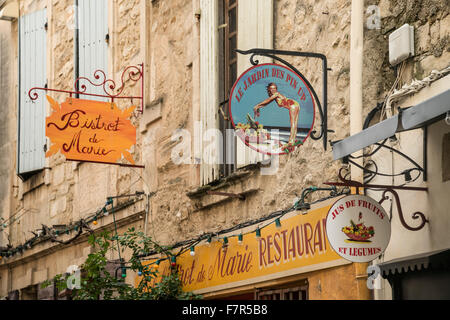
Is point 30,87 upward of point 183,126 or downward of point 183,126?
upward

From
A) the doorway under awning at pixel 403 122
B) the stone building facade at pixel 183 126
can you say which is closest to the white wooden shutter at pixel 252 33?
the stone building facade at pixel 183 126

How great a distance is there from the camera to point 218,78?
1101 cm

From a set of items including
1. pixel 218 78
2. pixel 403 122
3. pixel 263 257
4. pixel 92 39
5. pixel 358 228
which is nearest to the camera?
pixel 403 122

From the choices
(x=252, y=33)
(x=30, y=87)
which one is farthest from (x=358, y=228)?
(x=30, y=87)

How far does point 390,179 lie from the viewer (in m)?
7.91

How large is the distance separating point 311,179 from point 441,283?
6.97 ft

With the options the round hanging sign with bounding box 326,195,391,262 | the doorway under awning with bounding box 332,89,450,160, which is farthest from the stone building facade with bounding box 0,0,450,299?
the doorway under awning with bounding box 332,89,450,160

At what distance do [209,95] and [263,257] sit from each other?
223 cm

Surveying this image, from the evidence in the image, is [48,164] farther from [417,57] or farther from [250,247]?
[417,57]

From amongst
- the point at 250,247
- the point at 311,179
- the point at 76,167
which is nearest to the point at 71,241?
Answer: the point at 76,167

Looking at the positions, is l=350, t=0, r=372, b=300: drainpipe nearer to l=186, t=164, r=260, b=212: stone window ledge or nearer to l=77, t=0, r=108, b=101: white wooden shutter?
l=186, t=164, r=260, b=212: stone window ledge

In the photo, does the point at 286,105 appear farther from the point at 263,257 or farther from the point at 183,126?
the point at 183,126

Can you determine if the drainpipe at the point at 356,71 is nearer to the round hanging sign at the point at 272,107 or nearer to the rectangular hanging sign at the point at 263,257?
the round hanging sign at the point at 272,107

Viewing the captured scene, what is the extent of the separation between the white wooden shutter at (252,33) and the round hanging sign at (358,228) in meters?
2.31
